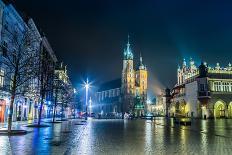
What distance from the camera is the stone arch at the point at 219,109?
334ft

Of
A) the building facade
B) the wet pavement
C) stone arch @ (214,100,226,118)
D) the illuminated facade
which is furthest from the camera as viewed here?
stone arch @ (214,100,226,118)

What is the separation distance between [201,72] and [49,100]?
52105mm

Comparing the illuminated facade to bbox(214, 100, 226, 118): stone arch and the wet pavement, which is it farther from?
the wet pavement

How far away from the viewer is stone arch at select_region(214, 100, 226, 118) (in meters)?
102

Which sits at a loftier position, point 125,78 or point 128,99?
point 125,78

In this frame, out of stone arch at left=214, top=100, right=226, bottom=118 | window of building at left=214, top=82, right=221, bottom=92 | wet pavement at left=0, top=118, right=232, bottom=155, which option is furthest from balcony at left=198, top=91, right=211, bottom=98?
wet pavement at left=0, top=118, right=232, bottom=155

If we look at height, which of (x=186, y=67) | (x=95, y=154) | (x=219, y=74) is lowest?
(x=95, y=154)

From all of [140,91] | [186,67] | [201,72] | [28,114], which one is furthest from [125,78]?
[28,114]

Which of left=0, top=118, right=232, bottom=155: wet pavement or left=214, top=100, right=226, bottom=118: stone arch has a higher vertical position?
left=214, top=100, right=226, bottom=118: stone arch

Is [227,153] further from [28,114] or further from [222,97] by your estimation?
[222,97]

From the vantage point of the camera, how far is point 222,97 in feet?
339

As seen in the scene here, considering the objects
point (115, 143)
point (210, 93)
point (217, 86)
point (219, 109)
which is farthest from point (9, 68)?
point (217, 86)

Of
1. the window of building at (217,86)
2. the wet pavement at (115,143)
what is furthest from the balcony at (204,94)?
the wet pavement at (115,143)

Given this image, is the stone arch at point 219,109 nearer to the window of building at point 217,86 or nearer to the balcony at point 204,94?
the balcony at point 204,94
